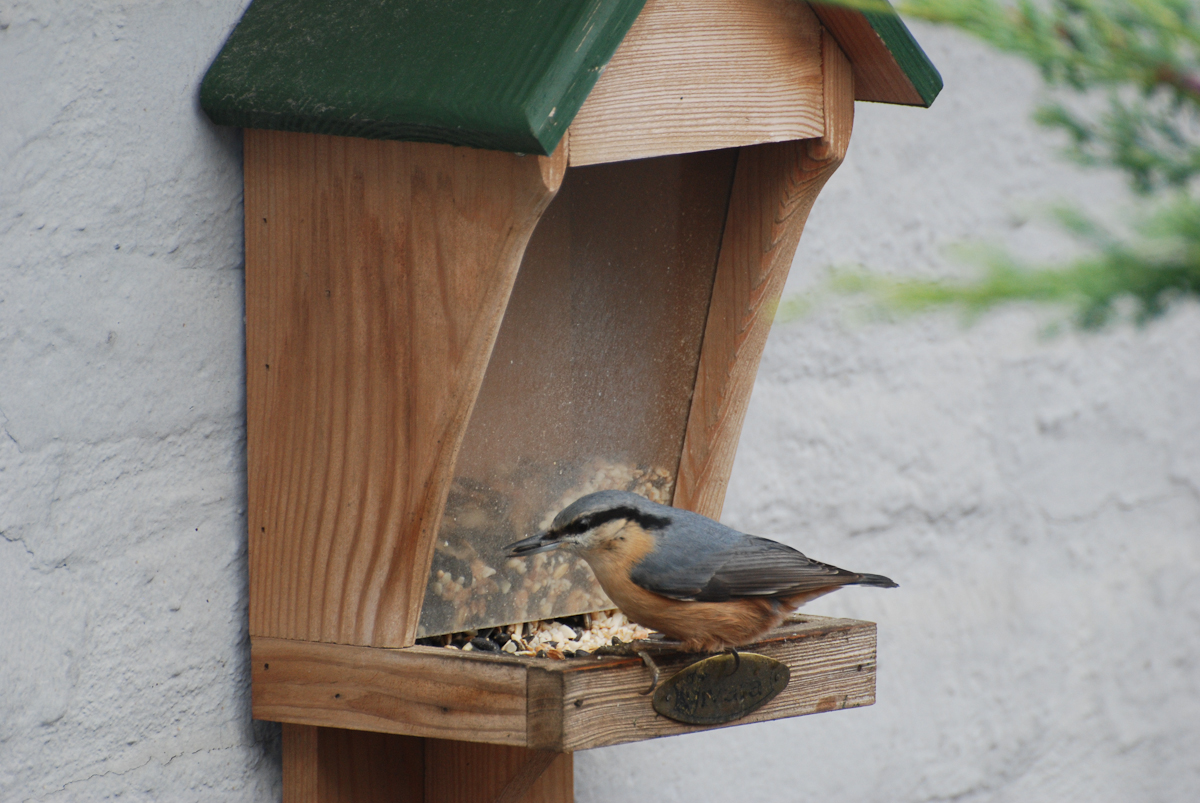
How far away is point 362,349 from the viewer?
57.7 inches

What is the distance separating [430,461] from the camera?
1.42 metres

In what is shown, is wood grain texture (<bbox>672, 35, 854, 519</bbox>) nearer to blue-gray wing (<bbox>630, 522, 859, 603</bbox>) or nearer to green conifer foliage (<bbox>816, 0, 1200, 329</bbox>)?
blue-gray wing (<bbox>630, 522, 859, 603</bbox>)

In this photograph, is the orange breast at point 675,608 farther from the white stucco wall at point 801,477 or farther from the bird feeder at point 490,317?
the white stucco wall at point 801,477

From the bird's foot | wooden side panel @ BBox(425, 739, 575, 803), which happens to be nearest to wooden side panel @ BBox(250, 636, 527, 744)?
the bird's foot

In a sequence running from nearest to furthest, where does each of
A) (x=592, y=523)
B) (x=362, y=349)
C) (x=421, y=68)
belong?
(x=421, y=68) → (x=362, y=349) → (x=592, y=523)

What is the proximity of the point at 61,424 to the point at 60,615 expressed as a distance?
0.22m

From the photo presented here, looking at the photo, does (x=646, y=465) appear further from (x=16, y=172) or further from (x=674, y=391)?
(x=16, y=172)

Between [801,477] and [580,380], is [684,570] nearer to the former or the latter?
[580,380]

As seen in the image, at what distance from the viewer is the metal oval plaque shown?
1.50 metres

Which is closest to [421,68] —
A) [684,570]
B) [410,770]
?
[684,570]

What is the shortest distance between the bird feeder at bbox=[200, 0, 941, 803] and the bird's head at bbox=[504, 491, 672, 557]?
110 mm

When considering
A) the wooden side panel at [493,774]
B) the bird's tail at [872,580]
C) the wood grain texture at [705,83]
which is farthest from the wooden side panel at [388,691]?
the wood grain texture at [705,83]

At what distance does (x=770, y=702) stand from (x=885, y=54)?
34.4 inches

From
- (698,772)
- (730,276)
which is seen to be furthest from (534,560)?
(698,772)
